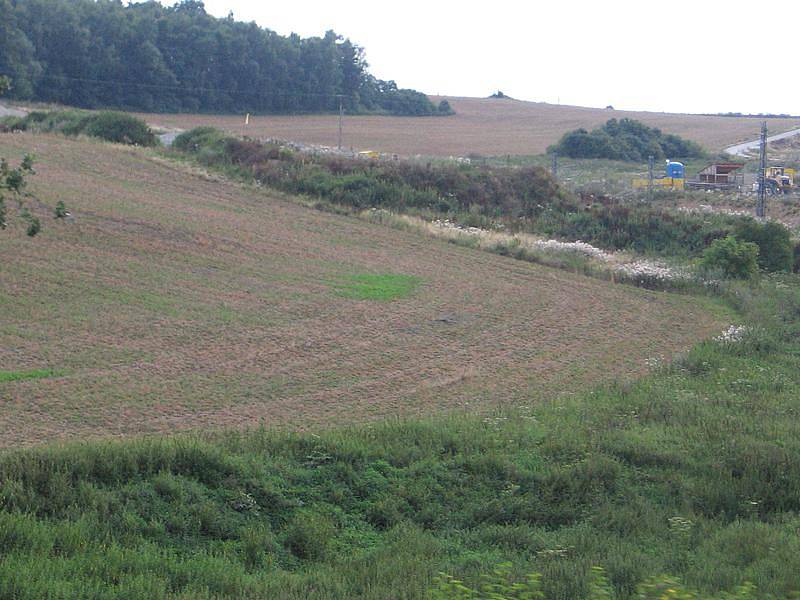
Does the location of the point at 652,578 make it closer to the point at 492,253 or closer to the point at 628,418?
the point at 628,418

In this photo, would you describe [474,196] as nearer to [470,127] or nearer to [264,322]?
[264,322]

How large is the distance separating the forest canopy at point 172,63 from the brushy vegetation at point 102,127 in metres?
17.5

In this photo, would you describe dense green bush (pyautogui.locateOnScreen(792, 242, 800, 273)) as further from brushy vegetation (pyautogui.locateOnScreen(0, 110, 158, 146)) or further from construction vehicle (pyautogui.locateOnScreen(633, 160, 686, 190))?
brushy vegetation (pyautogui.locateOnScreen(0, 110, 158, 146))

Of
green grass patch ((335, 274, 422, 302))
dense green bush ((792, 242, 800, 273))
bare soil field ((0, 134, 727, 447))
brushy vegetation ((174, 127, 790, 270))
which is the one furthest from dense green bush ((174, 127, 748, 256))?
green grass patch ((335, 274, 422, 302))

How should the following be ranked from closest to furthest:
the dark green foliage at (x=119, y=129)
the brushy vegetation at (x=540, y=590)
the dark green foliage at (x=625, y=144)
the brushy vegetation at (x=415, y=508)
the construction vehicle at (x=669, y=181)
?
the brushy vegetation at (x=540, y=590) < the brushy vegetation at (x=415, y=508) < the dark green foliage at (x=119, y=129) < the construction vehicle at (x=669, y=181) < the dark green foliage at (x=625, y=144)

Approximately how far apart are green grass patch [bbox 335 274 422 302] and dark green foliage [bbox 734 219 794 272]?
14.3 m

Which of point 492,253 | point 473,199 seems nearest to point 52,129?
point 473,199

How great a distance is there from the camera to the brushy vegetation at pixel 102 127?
4747 centimetres

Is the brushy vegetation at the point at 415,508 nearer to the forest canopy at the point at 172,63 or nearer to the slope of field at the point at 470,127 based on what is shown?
the slope of field at the point at 470,127

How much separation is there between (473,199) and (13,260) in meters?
23.4

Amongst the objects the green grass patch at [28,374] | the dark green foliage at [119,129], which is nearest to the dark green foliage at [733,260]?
the green grass patch at [28,374]

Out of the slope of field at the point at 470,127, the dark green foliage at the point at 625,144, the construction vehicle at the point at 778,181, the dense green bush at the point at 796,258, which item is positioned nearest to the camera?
the dense green bush at the point at 796,258

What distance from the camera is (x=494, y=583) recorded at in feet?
25.1

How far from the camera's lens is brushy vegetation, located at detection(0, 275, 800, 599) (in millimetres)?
7926
